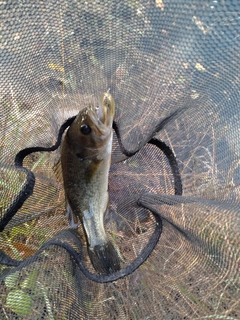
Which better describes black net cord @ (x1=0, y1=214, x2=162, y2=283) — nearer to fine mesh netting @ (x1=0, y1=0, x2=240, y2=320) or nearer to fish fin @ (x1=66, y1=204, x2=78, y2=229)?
fine mesh netting @ (x1=0, y1=0, x2=240, y2=320)

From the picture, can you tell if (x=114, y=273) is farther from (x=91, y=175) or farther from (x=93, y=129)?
(x=93, y=129)

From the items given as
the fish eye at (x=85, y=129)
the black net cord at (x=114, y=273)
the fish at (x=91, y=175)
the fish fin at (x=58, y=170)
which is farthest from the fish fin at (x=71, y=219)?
the fish eye at (x=85, y=129)

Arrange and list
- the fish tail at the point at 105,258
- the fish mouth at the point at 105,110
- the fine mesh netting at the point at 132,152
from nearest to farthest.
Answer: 1. the fine mesh netting at the point at 132,152
2. the fish mouth at the point at 105,110
3. the fish tail at the point at 105,258

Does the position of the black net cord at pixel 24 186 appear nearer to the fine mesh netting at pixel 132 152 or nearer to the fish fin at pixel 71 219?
the fine mesh netting at pixel 132 152

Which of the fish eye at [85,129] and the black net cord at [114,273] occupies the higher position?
the fish eye at [85,129]

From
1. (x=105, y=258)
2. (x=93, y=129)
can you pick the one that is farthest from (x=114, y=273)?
(x=93, y=129)

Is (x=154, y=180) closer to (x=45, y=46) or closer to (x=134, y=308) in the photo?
(x=134, y=308)
